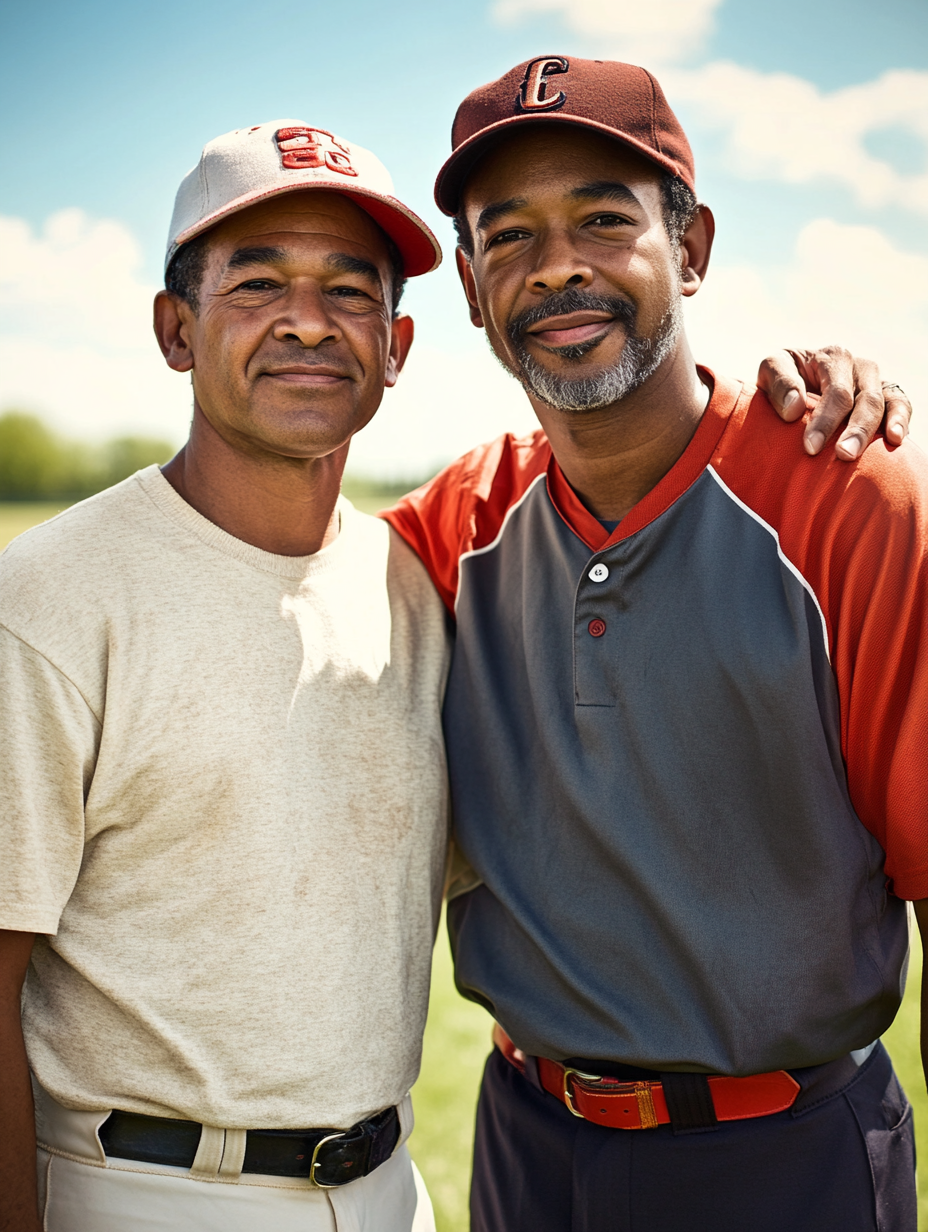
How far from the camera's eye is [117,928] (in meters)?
1.84

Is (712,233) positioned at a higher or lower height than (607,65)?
lower

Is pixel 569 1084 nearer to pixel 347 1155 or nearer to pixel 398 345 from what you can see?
pixel 347 1155

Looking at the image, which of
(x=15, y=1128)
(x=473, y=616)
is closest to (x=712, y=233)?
(x=473, y=616)

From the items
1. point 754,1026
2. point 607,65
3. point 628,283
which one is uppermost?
point 607,65

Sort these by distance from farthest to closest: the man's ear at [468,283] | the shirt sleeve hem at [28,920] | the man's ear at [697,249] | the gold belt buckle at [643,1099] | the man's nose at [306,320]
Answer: the man's ear at [468,283], the man's ear at [697,249], the man's nose at [306,320], the gold belt buckle at [643,1099], the shirt sleeve hem at [28,920]

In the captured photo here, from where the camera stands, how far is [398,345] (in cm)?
240

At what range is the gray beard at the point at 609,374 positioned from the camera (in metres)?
2.06

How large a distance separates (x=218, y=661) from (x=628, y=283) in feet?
3.73

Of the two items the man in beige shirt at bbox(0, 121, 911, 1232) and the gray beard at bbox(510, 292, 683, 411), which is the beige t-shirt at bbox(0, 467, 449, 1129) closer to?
the man in beige shirt at bbox(0, 121, 911, 1232)

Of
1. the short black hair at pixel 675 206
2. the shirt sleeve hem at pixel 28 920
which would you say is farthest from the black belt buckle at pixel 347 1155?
the short black hair at pixel 675 206

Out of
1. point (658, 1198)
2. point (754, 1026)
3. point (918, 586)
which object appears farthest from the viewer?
point (658, 1198)

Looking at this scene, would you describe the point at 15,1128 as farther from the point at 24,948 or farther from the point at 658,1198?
the point at 658,1198

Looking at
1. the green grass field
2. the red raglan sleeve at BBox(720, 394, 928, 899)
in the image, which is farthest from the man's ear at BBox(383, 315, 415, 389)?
the green grass field

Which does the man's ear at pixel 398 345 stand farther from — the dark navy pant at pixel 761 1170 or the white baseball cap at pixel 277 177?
the dark navy pant at pixel 761 1170
